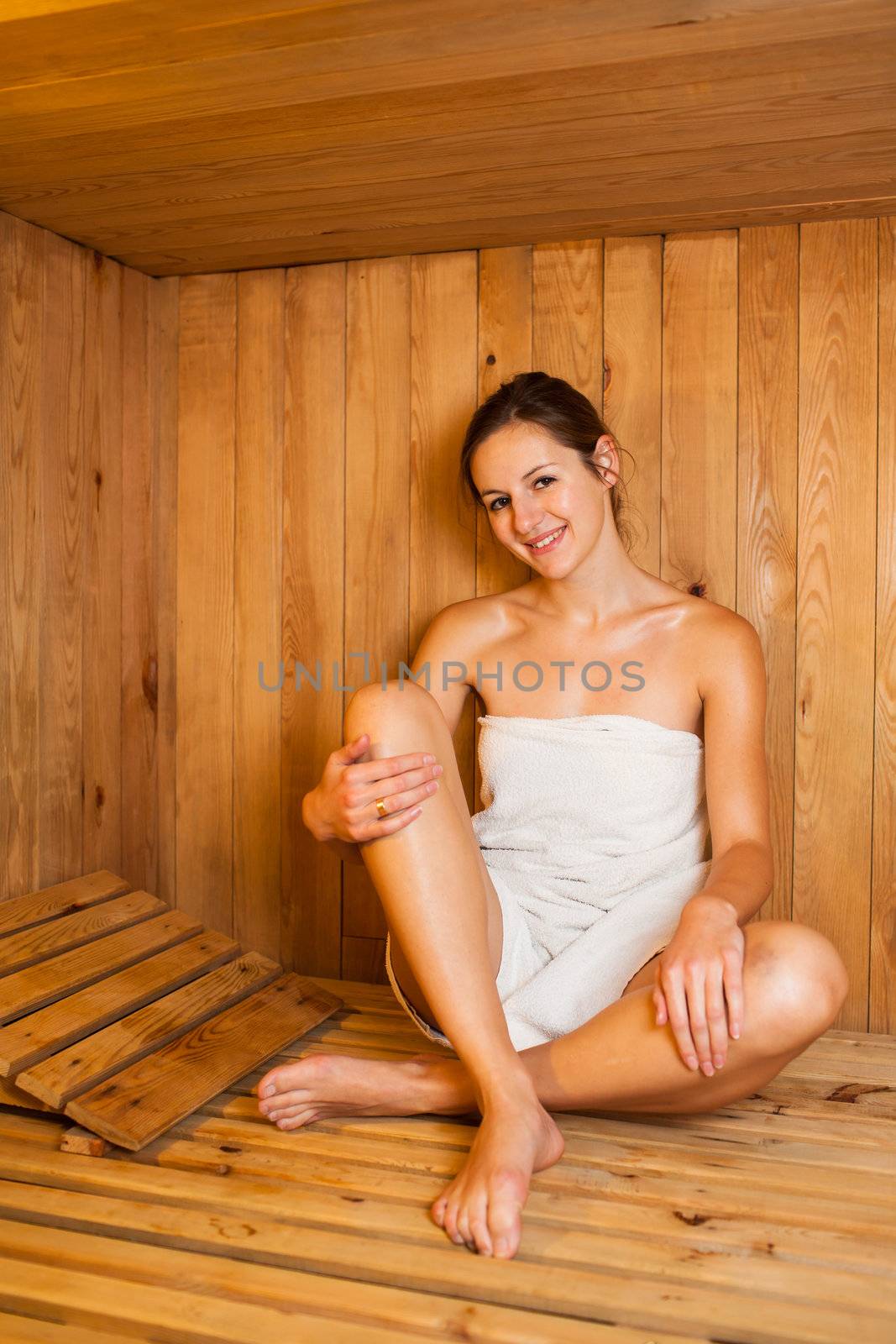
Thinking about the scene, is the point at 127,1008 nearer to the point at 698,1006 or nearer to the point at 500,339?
the point at 698,1006

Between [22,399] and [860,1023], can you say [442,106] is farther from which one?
[860,1023]

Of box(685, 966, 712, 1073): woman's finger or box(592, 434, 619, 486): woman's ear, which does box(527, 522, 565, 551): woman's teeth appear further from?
box(685, 966, 712, 1073): woman's finger

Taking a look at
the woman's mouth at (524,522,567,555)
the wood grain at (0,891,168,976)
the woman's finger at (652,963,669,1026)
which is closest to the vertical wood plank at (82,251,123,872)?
the wood grain at (0,891,168,976)

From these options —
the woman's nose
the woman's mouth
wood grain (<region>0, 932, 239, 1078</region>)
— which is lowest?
wood grain (<region>0, 932, 239, 1078</region>)

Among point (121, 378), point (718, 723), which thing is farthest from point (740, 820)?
point (121, 378)

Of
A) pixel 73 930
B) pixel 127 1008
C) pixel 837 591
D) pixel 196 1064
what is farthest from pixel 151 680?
pixel 837 591

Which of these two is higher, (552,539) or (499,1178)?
(552,539)

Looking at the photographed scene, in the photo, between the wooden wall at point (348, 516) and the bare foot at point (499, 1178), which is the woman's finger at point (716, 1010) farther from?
the wooden wall at point (348, 516)

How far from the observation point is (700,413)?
84.0 inches

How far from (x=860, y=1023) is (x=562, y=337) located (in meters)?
1.45

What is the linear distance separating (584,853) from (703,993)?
451 mm

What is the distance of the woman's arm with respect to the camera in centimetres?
154

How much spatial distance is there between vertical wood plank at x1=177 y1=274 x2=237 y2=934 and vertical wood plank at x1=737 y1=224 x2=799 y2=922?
1101mm

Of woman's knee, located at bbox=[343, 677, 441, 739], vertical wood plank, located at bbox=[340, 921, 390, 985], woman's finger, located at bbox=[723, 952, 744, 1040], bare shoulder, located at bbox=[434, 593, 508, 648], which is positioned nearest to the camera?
woman's finger, located at bbox=[723, 952, 744, 1040]
